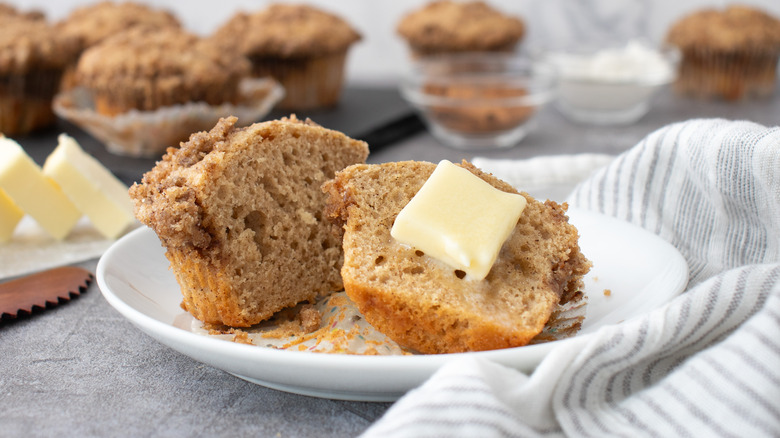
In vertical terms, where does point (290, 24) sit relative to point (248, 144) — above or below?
below

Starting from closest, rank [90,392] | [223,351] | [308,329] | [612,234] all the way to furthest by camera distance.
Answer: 1. [223,351]
2. [90,392]
3. [308,329]
4. [612,234]

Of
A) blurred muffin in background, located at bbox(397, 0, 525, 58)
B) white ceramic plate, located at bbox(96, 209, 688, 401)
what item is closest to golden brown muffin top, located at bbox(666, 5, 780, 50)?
blurred muffin in background, located at bbox(397, 0, 525, 58)

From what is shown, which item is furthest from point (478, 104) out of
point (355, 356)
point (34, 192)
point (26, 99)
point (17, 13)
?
point (17, 13)

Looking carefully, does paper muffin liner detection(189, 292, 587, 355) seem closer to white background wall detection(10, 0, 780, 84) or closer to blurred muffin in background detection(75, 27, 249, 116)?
blurred muffin in background detection(75, 27, 249, 116)

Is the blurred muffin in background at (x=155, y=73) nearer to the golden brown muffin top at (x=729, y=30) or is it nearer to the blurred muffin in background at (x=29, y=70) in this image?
the blurred muffin in background at (x=29, y=70)

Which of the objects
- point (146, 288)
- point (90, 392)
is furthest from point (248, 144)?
point (90, 392)

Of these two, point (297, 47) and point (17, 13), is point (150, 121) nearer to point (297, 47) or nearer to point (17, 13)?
point (297, 47)

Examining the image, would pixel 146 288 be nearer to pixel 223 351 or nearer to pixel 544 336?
pixel 223 351
